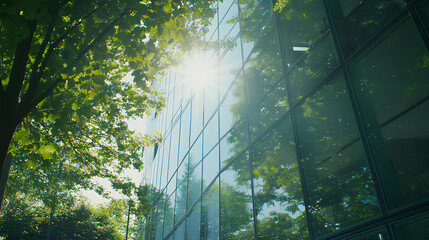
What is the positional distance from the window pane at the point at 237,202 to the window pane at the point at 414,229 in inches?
142

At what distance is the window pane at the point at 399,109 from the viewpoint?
3.23 meters

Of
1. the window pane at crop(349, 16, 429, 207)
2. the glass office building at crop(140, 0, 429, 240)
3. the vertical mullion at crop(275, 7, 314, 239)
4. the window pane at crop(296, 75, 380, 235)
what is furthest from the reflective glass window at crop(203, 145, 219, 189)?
the window pane at crop(349, 16, 429, 207)

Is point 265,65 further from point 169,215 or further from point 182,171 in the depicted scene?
point 169,215

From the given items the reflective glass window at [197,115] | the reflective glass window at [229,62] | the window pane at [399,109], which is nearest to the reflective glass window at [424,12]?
the window pane at [399,109]

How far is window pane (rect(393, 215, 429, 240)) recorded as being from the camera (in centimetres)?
297

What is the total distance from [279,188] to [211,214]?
410 centimetres

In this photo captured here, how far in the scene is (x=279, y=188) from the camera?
221 inches

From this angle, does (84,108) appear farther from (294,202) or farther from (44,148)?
(294,202)

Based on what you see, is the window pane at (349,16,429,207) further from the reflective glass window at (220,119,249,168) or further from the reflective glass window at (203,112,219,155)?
the reflective glass window at (203,112,219,155)

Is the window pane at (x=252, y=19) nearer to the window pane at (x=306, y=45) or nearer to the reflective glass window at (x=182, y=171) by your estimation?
the window pane at (x=306, y=45)

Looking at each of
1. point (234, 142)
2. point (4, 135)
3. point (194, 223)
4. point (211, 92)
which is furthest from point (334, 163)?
point (194, 223)

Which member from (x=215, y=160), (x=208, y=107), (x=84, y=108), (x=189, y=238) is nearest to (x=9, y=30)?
(x=84, y=108)

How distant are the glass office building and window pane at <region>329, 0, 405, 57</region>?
0.02 meters

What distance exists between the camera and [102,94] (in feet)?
19.4
